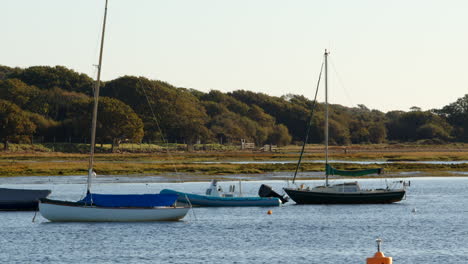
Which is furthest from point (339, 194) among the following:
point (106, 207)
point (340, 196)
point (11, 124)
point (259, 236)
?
point (11, 124)

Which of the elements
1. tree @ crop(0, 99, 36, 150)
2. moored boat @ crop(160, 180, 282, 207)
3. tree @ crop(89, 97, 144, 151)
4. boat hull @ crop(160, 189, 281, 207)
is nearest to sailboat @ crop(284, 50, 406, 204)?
moored boat @ crop(160, 180, 282, 207)

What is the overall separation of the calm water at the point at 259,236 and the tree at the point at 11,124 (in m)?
102

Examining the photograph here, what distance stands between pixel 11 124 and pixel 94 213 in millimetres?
113499

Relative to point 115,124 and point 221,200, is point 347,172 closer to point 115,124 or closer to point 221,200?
point 221,200

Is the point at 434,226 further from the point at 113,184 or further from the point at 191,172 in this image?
the point at 191,172

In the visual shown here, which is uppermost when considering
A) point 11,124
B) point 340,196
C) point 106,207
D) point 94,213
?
point 11,124

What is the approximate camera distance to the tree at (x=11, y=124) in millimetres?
167625

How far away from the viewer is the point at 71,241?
52.6 metres

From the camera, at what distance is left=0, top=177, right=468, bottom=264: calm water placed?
1829 inches

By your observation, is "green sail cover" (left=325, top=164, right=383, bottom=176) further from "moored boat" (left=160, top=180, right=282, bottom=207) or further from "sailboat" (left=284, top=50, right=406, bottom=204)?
"moored boat" (left=160, top=180, right=282, bottom=207)

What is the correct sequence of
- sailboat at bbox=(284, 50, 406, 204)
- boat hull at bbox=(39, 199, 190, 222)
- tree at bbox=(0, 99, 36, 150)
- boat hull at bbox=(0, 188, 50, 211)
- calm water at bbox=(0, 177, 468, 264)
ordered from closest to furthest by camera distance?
1. calm water at bbox=(0, 177, 468, 264)
2. boat hull at bbox=(39, 199, 190, 222)
3. boat hull at bbox=(0, 188, 50, 211)
4. sailboat at bbox=(284, 50, 406, 204)
5. tree at bbox=(0, 99, 36, 150)

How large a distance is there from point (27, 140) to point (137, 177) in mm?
67604

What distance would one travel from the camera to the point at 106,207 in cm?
5841

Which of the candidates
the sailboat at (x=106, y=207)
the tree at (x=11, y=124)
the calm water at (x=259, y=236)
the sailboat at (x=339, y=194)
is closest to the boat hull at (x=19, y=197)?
the calm water at (x=259, y=236)
